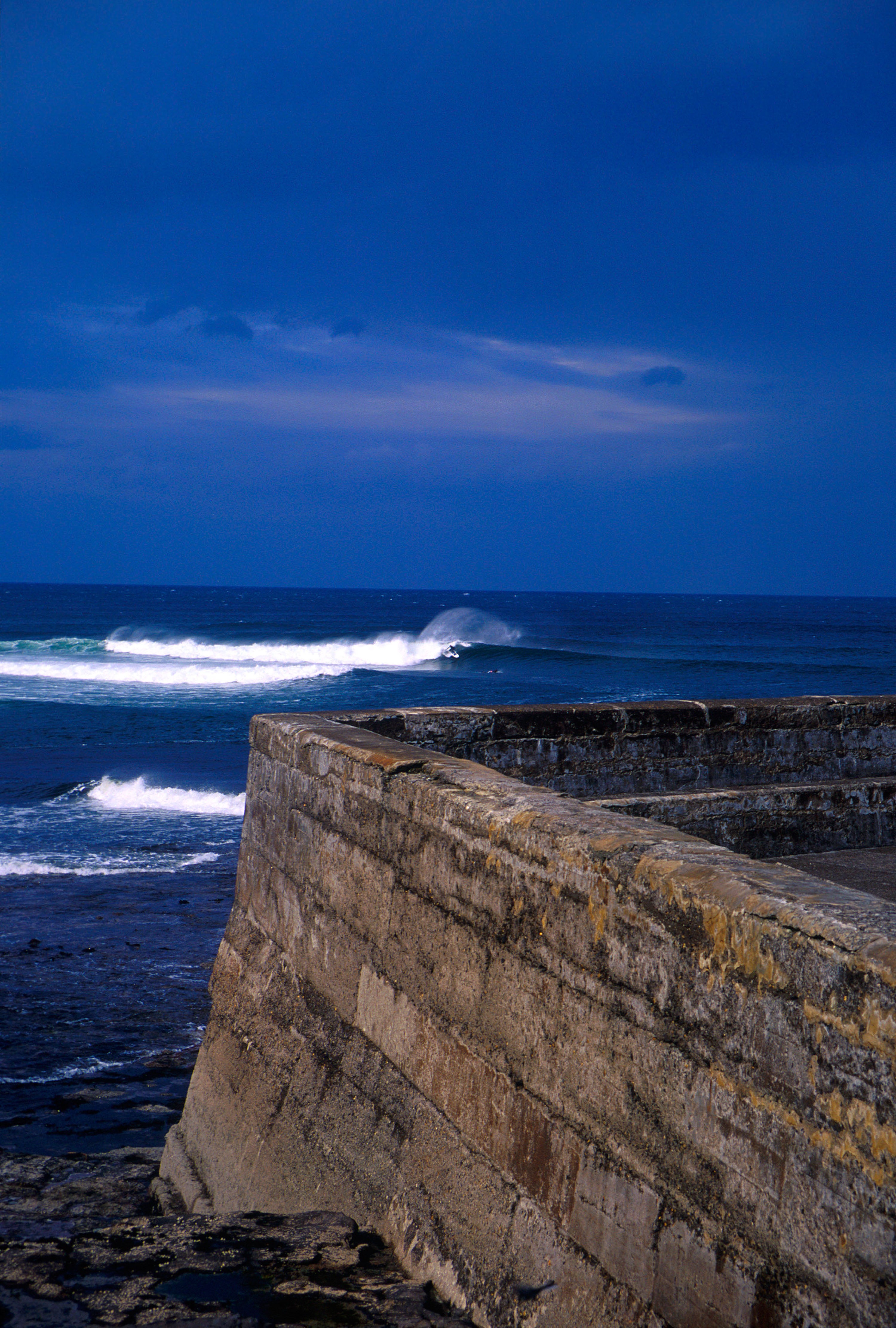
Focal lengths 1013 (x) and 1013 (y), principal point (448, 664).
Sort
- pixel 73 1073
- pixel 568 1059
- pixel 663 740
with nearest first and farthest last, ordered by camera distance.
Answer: pixel 568 1059, pixel 663 740, pixel 73 1073

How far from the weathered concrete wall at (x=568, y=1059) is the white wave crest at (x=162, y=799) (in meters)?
11.4

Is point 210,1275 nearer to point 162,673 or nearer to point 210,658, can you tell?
point 162,673

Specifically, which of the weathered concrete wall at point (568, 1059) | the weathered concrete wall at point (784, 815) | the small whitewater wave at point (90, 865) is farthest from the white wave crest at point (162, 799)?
the weathered concrete wall at point (568, 1059)

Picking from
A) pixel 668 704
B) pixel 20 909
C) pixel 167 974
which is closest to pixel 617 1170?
pixel 668 704

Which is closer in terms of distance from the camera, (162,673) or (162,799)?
(162,799)

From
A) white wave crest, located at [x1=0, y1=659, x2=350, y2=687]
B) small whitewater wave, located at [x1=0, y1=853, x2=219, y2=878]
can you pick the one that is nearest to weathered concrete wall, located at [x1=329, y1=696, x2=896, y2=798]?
small whitewater wave, located at [x1=0, y1=853, x2=219, y2=878]

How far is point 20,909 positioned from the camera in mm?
10297

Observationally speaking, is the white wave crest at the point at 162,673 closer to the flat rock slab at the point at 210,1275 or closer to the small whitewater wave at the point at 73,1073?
the small whitewater wave at the point at 73,1073

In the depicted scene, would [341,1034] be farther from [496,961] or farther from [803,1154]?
[803,1154]

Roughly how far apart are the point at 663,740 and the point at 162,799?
39.1 feet

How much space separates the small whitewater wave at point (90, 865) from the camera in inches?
461

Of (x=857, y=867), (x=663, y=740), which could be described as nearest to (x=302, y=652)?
(x=663, y=740)

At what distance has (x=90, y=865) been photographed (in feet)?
39.8

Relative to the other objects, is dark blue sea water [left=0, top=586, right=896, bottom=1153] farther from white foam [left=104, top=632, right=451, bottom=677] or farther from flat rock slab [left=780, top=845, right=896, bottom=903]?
flat rock slab [left=780, top=845, right=896, bottom=903]
